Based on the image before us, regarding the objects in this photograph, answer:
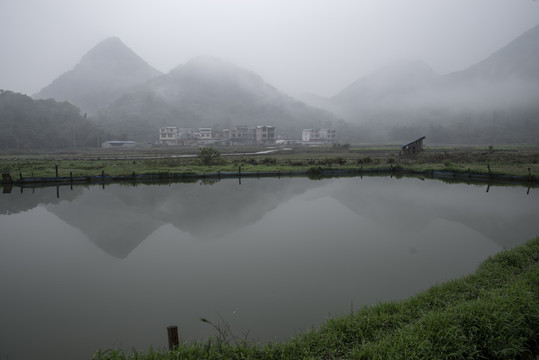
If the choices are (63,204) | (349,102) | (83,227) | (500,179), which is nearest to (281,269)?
(83,227)

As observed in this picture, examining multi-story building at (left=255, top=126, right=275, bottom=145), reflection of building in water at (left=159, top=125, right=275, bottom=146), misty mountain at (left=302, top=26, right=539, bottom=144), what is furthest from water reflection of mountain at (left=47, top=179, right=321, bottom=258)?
misty mountain at (left=302, top=26, right=539, bottom=144)

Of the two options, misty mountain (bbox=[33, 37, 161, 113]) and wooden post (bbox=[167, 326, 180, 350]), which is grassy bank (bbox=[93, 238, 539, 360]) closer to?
wooden post (bbox=[167, 326, 180, 350])

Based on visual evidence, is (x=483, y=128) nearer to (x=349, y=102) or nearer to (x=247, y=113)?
(x=247, y=113)

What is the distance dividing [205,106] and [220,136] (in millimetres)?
63963

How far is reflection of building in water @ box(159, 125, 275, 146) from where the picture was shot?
79.1 m

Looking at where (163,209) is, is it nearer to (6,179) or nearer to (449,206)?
(449,206)

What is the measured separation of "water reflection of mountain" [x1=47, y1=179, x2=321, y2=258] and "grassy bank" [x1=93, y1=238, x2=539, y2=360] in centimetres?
610

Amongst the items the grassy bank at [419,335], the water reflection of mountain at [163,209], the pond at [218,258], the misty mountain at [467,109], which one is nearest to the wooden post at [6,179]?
the pond at [218,258]

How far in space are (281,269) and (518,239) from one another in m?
7.45

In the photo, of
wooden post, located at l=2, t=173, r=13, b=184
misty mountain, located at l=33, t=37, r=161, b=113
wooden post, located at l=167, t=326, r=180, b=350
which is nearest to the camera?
wooden post, located at l=167, t=326, r=180, b=350

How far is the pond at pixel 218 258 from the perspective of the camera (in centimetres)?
566

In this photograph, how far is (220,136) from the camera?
85.1m

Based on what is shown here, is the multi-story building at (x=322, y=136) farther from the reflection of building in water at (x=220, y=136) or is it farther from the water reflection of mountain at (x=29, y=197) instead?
the water reflection of mountain at (x=29, y=197)

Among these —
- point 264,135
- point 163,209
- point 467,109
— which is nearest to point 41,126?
point 264,135
